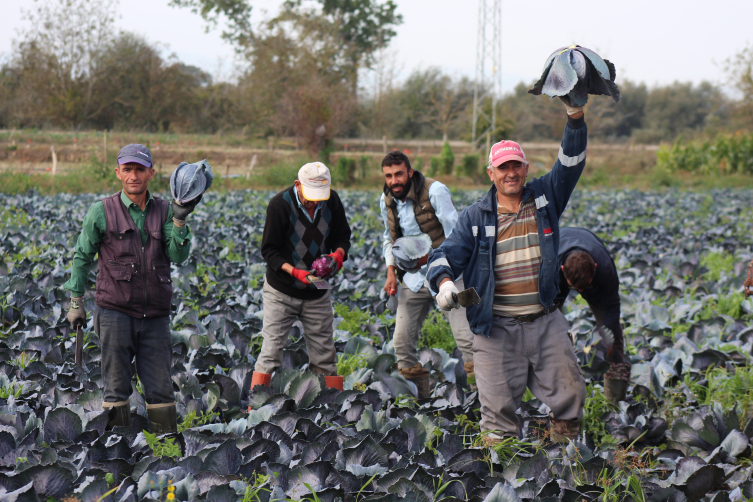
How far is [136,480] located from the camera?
2.96 meters

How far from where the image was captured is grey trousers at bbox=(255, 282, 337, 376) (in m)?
4.22

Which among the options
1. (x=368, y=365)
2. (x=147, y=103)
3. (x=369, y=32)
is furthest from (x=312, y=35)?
(x=368, y=365)

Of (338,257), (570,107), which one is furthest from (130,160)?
(570,107)

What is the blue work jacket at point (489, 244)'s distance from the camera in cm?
331

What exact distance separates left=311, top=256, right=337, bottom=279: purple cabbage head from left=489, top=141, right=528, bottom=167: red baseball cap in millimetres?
1250

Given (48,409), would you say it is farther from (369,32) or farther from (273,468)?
(369,32)

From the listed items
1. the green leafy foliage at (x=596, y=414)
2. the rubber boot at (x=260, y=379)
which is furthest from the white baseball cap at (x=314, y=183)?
the green leafy foliage at (x=596, y=414)

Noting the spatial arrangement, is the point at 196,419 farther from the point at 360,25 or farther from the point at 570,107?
the point at 360,25

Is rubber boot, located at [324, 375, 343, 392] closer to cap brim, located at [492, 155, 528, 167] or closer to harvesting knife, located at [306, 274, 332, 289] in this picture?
harvesting knife, located at [306, 274, 332, 289]

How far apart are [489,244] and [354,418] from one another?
133 centimetres

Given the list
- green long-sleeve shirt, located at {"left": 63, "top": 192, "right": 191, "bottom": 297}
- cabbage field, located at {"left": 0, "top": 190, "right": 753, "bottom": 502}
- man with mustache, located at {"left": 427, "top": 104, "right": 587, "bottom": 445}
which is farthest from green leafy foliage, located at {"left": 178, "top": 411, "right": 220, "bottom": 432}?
man with mustache, located at {"left": 427, "top": 104, "right": 587, "bottom": 445}

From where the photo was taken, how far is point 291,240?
4.17m

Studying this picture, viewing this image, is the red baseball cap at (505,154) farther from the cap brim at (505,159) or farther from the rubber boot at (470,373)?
the rubber boot at (470,373)

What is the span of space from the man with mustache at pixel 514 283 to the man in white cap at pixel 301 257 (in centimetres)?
102
